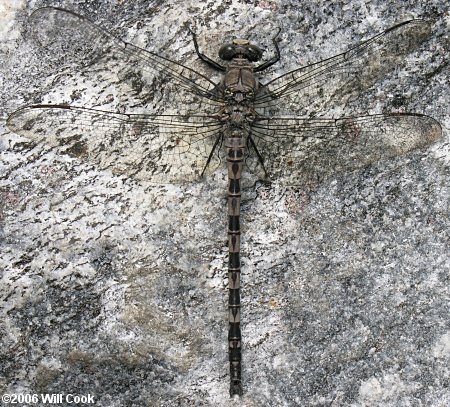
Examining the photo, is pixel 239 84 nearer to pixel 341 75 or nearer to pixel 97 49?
pixel 341 75

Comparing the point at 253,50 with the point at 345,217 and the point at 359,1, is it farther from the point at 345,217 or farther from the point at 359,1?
the point at 345,217

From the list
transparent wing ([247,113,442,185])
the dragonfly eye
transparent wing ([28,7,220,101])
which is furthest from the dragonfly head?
transparent wing ([247,113,442,185])

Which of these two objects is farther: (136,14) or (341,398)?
(136,14)

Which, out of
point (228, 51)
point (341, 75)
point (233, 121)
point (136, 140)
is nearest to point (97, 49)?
point (136, 140)

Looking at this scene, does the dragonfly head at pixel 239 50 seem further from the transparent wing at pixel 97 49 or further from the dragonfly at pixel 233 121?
the transparent wing at pixel 97 49

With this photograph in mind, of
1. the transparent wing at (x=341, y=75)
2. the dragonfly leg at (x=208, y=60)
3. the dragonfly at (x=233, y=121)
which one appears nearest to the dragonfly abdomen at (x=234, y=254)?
the dragonfly at (x=233, y=121)

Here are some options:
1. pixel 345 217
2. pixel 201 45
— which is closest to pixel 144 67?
pixel 201 45
